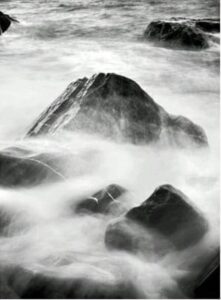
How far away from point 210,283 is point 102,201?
1582 millimetres

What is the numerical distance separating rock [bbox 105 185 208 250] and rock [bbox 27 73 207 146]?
190 centimetres

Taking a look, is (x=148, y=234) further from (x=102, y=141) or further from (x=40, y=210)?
(x=102, y=141)

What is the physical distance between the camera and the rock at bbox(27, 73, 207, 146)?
587 cm

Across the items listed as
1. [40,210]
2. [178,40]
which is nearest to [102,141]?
[40,210]

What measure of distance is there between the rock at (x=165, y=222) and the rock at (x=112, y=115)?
1905 mm

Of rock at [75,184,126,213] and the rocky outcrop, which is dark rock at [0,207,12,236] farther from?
the rocky outcrop

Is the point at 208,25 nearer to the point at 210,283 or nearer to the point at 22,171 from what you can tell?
the point at 22,171

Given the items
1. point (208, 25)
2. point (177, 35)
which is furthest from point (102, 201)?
point (208, 25)

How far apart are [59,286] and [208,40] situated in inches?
466

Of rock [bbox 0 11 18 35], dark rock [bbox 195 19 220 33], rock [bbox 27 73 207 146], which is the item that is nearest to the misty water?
rock [bbox 27 73 207 146]

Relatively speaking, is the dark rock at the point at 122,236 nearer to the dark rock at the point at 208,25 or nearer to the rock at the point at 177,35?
the rock at the point at 177,35

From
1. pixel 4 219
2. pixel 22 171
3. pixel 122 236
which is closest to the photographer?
pixel 122 236

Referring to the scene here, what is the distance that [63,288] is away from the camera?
3.47 m

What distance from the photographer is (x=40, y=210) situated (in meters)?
4.63
